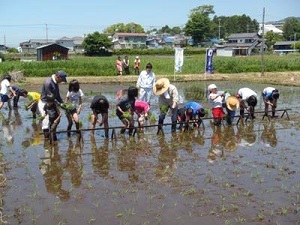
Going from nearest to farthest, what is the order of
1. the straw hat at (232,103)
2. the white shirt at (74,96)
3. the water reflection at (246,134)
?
1. the water reflection at (246,134)
2. the white shirt at (74,96)
3. the straw hat at (232,103)

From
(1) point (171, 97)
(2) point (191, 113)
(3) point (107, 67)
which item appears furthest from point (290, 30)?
(1) point (171, 97)

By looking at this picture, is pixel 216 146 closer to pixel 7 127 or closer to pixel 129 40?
pixel 7 127

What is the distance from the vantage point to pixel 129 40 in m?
87.9

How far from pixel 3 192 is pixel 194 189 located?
8.95 feet

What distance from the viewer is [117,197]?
5395mm

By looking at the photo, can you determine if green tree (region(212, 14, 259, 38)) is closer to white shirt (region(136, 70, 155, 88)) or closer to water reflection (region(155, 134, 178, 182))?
white shirt (region(136, 70, 155, 88))

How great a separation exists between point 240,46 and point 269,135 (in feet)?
205

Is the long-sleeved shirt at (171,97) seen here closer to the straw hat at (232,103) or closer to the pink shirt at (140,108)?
the pink shirt at (140,108)

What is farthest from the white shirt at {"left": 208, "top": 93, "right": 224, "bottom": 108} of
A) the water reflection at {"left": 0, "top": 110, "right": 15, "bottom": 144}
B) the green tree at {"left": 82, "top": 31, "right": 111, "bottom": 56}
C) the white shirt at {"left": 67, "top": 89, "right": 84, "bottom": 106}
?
the green tree at {"left": 82, "top": 31, "right": 111, "bottom": 56}

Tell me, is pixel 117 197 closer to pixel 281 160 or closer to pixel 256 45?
pixel 281 160

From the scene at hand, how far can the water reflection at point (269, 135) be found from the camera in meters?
8.84

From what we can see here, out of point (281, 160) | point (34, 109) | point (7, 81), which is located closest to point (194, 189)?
point (281, 160)

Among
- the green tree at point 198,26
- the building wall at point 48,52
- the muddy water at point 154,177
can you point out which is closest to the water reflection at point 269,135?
the muddy water at point 154,177

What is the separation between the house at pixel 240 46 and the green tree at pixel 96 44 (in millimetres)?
21838
